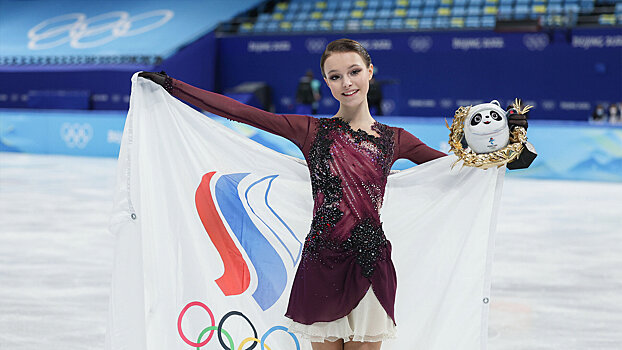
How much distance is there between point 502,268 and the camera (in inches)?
254

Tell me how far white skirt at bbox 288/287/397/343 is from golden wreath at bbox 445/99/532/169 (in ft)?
2.04

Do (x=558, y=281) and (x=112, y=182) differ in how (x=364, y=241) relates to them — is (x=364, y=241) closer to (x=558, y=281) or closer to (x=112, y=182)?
(x=558, y=281)

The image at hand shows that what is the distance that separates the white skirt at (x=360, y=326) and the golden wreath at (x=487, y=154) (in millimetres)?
623

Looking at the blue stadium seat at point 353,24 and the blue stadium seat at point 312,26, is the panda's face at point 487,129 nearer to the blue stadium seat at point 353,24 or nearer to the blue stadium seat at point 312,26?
the blue stadium seat at point 353,24

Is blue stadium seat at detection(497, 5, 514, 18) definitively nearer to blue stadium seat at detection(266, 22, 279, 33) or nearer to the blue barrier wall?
the blue barrier wall

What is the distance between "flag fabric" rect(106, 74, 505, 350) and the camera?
2992mm

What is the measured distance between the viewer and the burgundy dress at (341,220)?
2533mm

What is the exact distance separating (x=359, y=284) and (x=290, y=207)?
2.30ft

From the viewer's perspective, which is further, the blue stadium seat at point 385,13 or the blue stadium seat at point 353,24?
the blue stadium seat at point 385,13

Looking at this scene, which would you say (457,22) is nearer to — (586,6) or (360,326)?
(586,6)

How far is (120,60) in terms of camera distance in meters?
21.0

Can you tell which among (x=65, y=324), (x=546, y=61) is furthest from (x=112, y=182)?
(x=546, y=61)

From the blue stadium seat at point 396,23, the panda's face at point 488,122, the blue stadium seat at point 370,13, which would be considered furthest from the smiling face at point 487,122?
the blue stadium seat at point 370,13

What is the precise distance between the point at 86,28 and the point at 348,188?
22.0 metres
